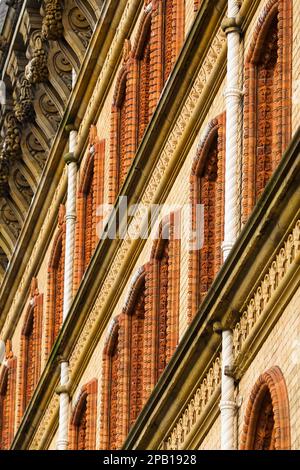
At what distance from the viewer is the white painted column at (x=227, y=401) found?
37.6m

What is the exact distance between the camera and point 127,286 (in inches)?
1805

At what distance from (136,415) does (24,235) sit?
12.0m

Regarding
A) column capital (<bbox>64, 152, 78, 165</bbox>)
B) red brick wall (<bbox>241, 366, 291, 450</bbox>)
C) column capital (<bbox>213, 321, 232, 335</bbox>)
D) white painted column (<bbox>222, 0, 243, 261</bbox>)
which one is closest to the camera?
red brick wall (<bbox>241, 366, 291, 450</bbox>)

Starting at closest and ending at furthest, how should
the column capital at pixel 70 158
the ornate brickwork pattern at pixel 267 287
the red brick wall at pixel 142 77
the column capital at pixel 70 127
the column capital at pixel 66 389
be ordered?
the ornate brickwork pattern at pixel 267 287 < the red brick wall at pixel 142 77 < the column capital at pixel 66 389 < the column capital at pixel 70 158 < the column capital at pixel 70 127

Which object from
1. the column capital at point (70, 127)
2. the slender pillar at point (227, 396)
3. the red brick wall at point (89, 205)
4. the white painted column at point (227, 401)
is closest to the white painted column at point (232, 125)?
the slender pillar at point (227, 396)

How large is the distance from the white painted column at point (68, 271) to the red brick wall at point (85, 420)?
0.70 feet

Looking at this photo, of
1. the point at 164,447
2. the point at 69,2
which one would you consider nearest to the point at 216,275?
the point at 164,447

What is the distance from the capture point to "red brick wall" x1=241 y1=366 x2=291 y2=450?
35562 mm

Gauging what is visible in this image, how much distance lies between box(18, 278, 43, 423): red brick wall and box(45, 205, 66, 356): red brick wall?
953 millimetres

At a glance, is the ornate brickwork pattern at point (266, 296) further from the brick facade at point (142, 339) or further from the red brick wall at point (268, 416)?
the brick facade at point (142, 339)

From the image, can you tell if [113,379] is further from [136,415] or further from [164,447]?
[164,447]

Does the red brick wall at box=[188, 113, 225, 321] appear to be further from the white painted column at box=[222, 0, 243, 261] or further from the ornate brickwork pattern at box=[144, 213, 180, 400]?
the ornate brickwork pattern at box=[144, 213, 180, 400]

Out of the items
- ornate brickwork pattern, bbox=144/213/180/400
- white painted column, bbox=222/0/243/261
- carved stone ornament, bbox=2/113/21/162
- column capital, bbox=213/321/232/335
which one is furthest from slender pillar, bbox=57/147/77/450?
column capital, bbox=213/321/232/335
